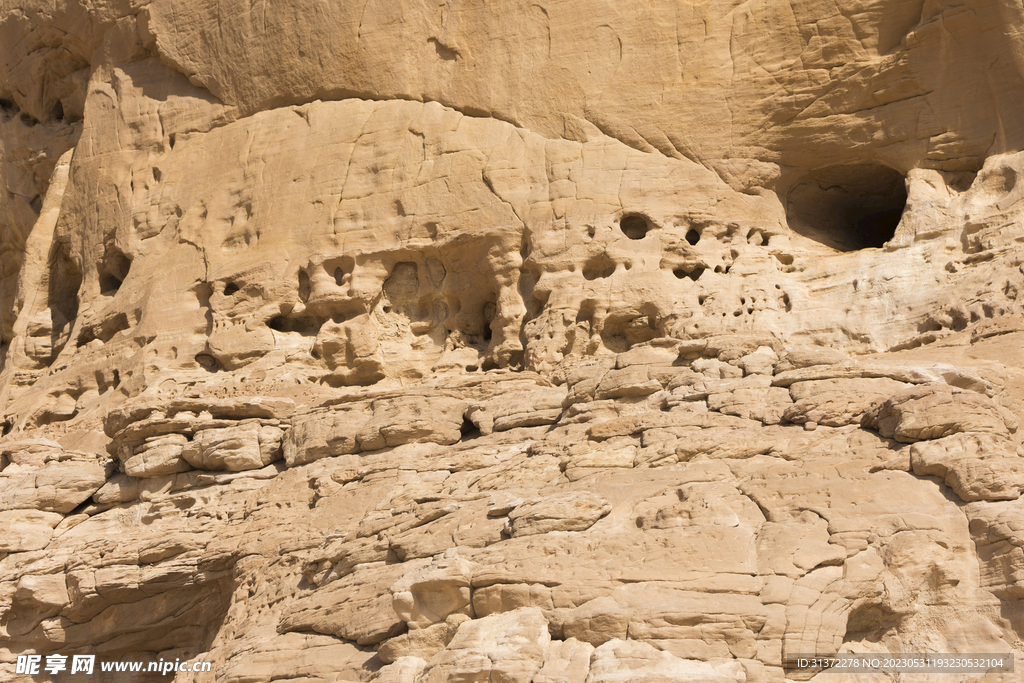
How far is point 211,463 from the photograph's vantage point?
1050cm

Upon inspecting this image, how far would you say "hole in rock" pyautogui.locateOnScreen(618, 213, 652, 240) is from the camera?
1298 cm

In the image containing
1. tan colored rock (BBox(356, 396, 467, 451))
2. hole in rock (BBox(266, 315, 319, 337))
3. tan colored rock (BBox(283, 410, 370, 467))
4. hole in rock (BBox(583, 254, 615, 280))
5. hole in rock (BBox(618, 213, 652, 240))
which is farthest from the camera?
hole in rock (BBox(266, 315, 319, 337))

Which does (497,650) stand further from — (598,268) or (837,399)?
(598,268)

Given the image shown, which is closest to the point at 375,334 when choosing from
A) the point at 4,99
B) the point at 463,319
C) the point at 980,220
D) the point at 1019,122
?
the point at 463,319

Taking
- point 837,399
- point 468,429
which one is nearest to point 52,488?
point 468,429

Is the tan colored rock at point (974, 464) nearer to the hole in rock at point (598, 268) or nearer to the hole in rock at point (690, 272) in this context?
the hole in rock at point (690, 272)

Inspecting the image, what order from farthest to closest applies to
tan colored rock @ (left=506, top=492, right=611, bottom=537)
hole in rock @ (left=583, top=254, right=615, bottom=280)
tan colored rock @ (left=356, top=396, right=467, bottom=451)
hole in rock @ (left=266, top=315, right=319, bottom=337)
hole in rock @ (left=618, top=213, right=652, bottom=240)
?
hole in rock @ (left=266, top=315, right=319, bottom=337), hole in rock @ (left=618, top=213, right=652, bottom=240), hole in rock @ (left=583, top=254, right=615, bottom=280), tan colored rock @ (left=356, top=396, right=467, bottom=451), tan colored rock @ (left=506, top=492, right=611, bottom=537)

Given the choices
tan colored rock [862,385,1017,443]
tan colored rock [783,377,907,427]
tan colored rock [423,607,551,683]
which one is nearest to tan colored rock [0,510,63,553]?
tan colored rock [423,607,551,683]

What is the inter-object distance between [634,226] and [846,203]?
3.15 metres

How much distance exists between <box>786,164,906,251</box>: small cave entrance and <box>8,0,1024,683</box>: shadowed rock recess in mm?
54

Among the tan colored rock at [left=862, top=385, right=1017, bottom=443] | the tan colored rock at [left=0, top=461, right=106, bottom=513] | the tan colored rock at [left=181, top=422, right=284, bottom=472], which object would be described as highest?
the tan colored rock at [left=862, top=385, right=1017, bottom=443]

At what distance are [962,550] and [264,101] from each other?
11991 millimetres

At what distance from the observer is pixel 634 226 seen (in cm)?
1309

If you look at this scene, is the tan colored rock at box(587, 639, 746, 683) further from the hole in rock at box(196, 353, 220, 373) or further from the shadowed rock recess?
the hole in rock at box(196, 353, 220, 373)
